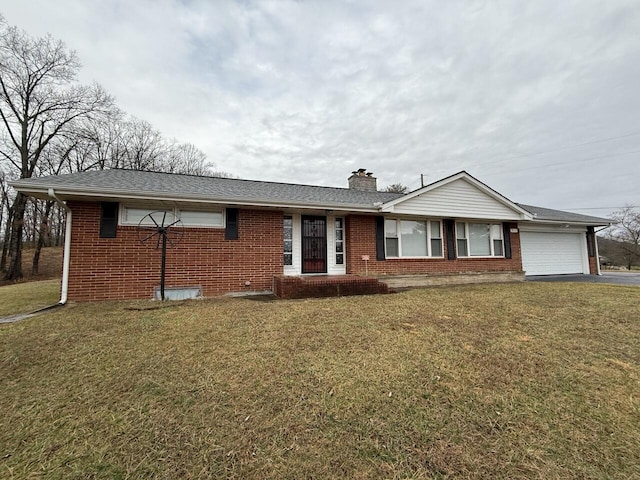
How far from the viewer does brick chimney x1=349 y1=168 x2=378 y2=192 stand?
12.9m

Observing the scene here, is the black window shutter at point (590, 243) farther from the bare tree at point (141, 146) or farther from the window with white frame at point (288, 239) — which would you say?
the bare tree at point (141, 146)

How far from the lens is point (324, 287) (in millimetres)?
6887

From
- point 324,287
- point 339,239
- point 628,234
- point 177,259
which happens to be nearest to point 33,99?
point 177,259

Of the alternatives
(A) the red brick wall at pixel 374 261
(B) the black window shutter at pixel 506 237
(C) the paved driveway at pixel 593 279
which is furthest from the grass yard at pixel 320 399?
(C) the paved driveway at pixel 593 279

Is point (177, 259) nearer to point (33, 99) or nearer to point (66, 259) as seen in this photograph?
point (66, 259)

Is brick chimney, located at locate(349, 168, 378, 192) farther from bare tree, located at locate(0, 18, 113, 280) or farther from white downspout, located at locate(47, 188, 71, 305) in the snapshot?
bare tree, located at locate(0, 18, 113, 280)

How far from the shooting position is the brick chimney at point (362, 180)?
506 inches

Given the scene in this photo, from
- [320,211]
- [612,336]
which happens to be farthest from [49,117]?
[612,336]

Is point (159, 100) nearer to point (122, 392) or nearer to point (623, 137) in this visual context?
point (122, 392)

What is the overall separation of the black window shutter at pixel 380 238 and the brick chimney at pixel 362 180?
3855 millimetres

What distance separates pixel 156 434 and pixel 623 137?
31837mm

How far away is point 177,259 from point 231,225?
5.39 feet

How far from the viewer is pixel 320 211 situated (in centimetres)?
860

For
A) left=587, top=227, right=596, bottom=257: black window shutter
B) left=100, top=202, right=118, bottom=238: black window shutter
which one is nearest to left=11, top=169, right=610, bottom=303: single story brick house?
left=100, top=202, right=118, bottom=238: black window shutter
